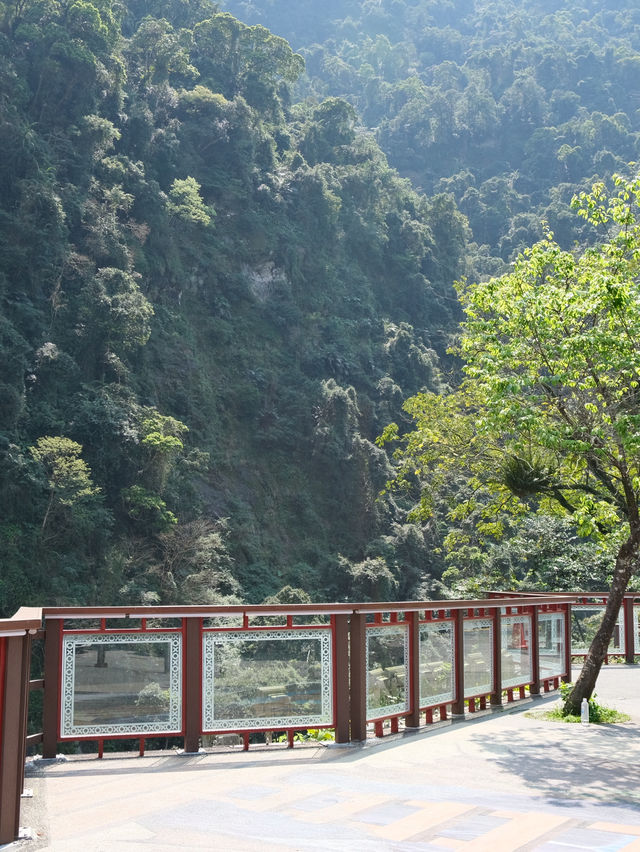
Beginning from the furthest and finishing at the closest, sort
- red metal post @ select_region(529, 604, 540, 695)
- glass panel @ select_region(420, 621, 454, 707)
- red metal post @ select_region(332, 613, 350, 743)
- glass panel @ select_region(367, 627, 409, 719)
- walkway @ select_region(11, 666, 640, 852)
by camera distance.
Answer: red metal post @ select_region(529, 604, 540, 695), glass panel @ select_region(420, 621, 454, 707), glass panel @ select_region(367, 627, 409, 719), red metal post @ select_region(332, 613, 350, 743), walkway @ select_region(11, 666, 640, 852)

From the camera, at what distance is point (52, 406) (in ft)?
123

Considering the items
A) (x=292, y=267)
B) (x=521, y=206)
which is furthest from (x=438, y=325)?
(x=521, y=206)

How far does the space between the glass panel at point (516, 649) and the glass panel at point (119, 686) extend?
15.1 feet

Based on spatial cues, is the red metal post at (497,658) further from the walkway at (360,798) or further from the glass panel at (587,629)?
the glass panel at (587,629)

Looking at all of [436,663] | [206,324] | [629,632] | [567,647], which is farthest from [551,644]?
[206,324]

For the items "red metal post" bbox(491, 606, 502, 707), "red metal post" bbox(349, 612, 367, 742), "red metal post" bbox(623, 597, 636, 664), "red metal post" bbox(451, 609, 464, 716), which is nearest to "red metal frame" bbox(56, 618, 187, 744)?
"red metal post" bbox(349, 612, 367, 742)

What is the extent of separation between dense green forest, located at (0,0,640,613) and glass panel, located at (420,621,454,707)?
5787 mm

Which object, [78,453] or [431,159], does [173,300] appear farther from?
[431,159]

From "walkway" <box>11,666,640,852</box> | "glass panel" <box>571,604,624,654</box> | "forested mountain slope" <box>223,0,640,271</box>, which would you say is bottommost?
"walkway" <box>11,666,640,852</box>

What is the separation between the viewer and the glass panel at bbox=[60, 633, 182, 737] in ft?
24.2

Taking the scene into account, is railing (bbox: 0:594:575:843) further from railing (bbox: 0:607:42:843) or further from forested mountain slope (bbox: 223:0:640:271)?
forested mountain slope (bbox: 223:0:640:271)

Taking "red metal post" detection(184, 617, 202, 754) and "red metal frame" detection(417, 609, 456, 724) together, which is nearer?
"red metal post" detection(184, 617, 202, 754)

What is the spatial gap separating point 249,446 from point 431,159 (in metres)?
67.5

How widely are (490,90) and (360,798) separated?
124 m
